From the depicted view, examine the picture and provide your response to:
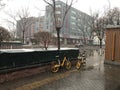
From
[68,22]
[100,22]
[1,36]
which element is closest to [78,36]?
[68,22]

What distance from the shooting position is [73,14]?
254ft

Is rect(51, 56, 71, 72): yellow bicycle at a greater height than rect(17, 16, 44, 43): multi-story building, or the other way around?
rect(17, 16, 44, 43): multi-story building

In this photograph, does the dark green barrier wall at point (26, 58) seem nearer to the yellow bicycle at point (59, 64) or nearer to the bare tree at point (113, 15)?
the yellow bicycle at point (59, 64)

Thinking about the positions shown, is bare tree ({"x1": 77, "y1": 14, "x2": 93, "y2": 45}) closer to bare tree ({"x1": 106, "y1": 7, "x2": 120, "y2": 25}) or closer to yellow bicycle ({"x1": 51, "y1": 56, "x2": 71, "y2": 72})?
bare tree ({"x1": 106, "y1": 7, "x2": 120, "y2": 25})

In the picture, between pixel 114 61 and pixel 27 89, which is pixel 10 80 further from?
pixel 114 61

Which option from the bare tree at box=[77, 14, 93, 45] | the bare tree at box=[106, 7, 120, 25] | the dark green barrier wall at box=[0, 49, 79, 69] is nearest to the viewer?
the dark green barrier wall at box=[0, 49, 79, 69]

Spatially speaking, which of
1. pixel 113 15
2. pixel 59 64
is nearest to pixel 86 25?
pixel 113 15

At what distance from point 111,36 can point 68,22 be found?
2502 inches

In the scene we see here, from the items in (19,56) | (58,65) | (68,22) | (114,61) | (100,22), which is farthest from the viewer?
(68,22)

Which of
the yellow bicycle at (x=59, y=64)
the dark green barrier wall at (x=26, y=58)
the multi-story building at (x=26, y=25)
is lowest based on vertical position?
the yellow bicycle at (x=59, y=64)

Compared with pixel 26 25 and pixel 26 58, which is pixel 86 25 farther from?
pixel 26 58

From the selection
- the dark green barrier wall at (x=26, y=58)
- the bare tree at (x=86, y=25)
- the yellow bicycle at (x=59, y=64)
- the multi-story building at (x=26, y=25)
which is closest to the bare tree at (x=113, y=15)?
the bare tree at (x=86, y=25)

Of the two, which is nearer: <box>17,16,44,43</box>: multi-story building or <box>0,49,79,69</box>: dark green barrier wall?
<box>0,49,79,69</box>: dark green barrier wall

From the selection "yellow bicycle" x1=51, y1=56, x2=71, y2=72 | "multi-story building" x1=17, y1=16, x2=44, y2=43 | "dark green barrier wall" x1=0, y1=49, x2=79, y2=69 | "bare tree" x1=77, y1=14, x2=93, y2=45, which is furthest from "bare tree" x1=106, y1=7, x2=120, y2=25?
"yellow bicycle" x1=51, y1=56, x2=71, y2=72
